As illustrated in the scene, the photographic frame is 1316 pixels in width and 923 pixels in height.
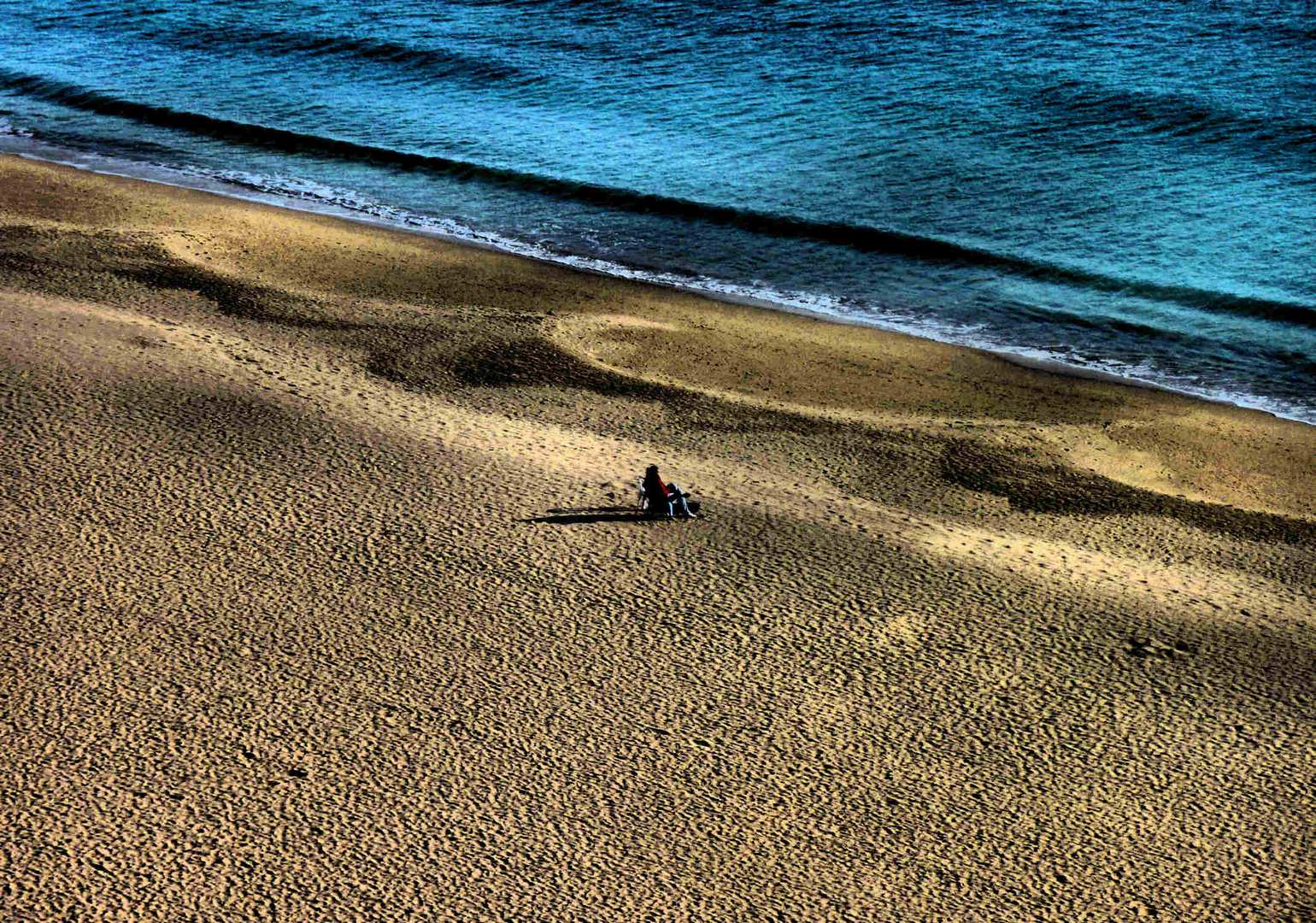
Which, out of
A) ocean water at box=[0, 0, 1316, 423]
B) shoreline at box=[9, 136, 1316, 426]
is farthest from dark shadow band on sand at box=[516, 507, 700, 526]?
ocean water at box=[0, 0, 1316, 423]

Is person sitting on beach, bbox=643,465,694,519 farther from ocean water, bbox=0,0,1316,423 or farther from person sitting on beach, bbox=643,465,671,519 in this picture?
ocean water, bbox=0,0,1316,423

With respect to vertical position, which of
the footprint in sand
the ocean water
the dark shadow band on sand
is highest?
the ocean water

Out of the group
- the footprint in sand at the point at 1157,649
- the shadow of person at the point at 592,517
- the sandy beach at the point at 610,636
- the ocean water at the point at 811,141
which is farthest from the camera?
the ocean water at the point at 811,141

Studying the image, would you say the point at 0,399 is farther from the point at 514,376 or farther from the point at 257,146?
the point at 257,146

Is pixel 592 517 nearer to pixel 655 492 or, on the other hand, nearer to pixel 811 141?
pixel 655 492

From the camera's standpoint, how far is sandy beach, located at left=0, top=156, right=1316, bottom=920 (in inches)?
224

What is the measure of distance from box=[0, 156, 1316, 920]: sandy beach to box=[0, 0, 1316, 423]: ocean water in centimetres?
318

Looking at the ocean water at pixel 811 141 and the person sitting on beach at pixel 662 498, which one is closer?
the person sitting on beach at pixel 662 498

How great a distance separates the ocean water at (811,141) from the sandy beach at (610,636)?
10.4 feet

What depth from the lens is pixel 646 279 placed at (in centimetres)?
1546

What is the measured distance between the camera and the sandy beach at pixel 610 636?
5.70 meters

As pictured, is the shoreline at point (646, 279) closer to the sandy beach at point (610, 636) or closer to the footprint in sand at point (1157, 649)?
the sandy beach at point (610, 636)

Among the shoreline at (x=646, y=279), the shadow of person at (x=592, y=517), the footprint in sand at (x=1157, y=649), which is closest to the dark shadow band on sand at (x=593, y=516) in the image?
the shadow of person at (x=592, y=517)

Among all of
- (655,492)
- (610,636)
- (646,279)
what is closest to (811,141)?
(646,279)
